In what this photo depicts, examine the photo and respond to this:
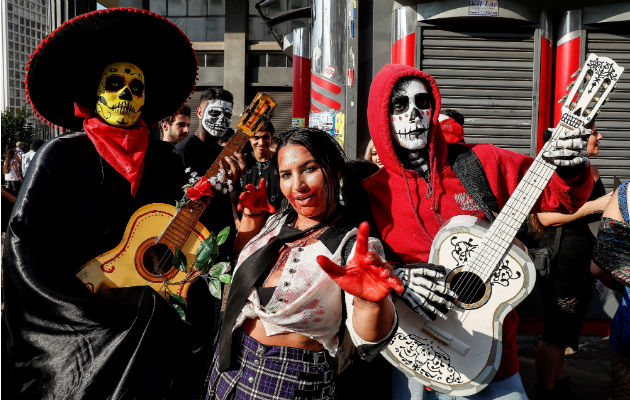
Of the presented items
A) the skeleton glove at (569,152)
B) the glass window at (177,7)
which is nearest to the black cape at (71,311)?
the skeleton glove at (569,152)

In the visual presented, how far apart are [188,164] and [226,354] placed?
2135mm

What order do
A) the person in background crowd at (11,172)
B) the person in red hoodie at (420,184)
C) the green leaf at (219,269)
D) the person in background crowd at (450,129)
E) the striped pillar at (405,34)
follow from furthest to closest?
the person in background crowd at (11,172) < the striped pillar at (405,34) < the person in background crowd at (450,129) < the green leaf at (219,269) < the person in red hoodie at (420,184)

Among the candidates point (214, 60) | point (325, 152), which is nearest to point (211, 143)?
point (325, 152)

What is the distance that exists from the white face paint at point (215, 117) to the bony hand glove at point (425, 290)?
2.71 metres

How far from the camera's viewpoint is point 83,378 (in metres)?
2.18

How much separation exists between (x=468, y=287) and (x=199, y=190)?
125 centimetres

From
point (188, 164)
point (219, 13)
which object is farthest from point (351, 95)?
point (219, 13)

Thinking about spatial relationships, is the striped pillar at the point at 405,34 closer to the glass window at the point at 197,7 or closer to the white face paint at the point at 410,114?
the white face paint at the point at 410,114

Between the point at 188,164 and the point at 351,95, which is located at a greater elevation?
the point at 351,95

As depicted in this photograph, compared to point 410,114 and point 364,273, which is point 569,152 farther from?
point 364,273

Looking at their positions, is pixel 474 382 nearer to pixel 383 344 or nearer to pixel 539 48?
pixel 383 344

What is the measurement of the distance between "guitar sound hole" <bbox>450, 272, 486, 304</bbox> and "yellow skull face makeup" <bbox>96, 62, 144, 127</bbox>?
1.68 metres

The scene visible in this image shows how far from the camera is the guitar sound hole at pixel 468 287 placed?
204 centimetres

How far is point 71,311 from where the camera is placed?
223 centimetres
